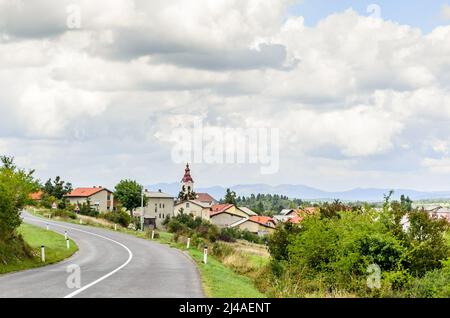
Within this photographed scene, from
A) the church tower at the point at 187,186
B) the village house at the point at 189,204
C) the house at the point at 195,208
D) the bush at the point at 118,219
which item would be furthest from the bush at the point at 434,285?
the church tower at the point at 187,186

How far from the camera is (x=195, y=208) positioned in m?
138

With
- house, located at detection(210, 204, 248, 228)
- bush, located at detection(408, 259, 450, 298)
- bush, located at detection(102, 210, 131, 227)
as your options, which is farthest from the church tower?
bush, located at detection(408, 259, 450, 298)

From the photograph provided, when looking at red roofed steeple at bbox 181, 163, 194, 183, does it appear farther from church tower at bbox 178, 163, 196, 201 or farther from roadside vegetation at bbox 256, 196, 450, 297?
roadside vegetation at bbox 256, 196, 450, 297

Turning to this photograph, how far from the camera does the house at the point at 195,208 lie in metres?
136

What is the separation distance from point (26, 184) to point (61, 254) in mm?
6744

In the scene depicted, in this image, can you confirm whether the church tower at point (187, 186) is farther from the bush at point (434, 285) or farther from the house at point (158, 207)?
the bush at point (434, 285)

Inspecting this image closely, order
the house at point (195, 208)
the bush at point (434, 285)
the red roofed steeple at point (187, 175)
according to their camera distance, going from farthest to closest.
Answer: the red roofed steeple at point (187, 175) → the house at point (195, 208) → the bush at point (434, 285)

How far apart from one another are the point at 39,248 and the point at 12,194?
24.3 ft

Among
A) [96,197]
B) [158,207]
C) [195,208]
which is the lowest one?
[195,208]

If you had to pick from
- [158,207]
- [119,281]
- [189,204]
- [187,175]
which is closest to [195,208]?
[189,204]

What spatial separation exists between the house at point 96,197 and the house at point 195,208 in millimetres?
15860

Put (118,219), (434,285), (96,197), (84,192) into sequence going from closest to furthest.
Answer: (434,285)
(118,219)
(96,197)
(84,192)

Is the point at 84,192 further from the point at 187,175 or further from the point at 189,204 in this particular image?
the point at 187,175
